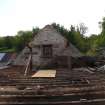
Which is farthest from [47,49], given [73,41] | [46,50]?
[73,41]

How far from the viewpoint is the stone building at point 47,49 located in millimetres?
20906

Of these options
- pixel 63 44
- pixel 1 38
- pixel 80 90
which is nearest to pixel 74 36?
pixel 63 44

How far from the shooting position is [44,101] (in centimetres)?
780

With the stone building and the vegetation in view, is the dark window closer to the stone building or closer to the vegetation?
the stone building

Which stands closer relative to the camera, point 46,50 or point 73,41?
point 46,50

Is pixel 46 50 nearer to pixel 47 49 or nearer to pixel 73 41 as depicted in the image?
pixel 47 49

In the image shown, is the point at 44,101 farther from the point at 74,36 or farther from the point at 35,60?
the point at 74,36

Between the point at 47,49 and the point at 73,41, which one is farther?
the point at 73,41

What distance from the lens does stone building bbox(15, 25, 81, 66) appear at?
68.6 ft

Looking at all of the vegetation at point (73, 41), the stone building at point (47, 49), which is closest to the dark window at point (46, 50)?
the stone building at point (47, 49)

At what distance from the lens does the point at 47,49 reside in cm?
2127

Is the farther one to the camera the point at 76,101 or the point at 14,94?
the point at 14,94

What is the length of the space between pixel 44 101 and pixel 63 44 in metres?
13.4

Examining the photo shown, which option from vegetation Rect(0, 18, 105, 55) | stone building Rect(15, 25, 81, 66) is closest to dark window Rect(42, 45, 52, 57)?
stone building Rect(15, 25, 81, 66)
